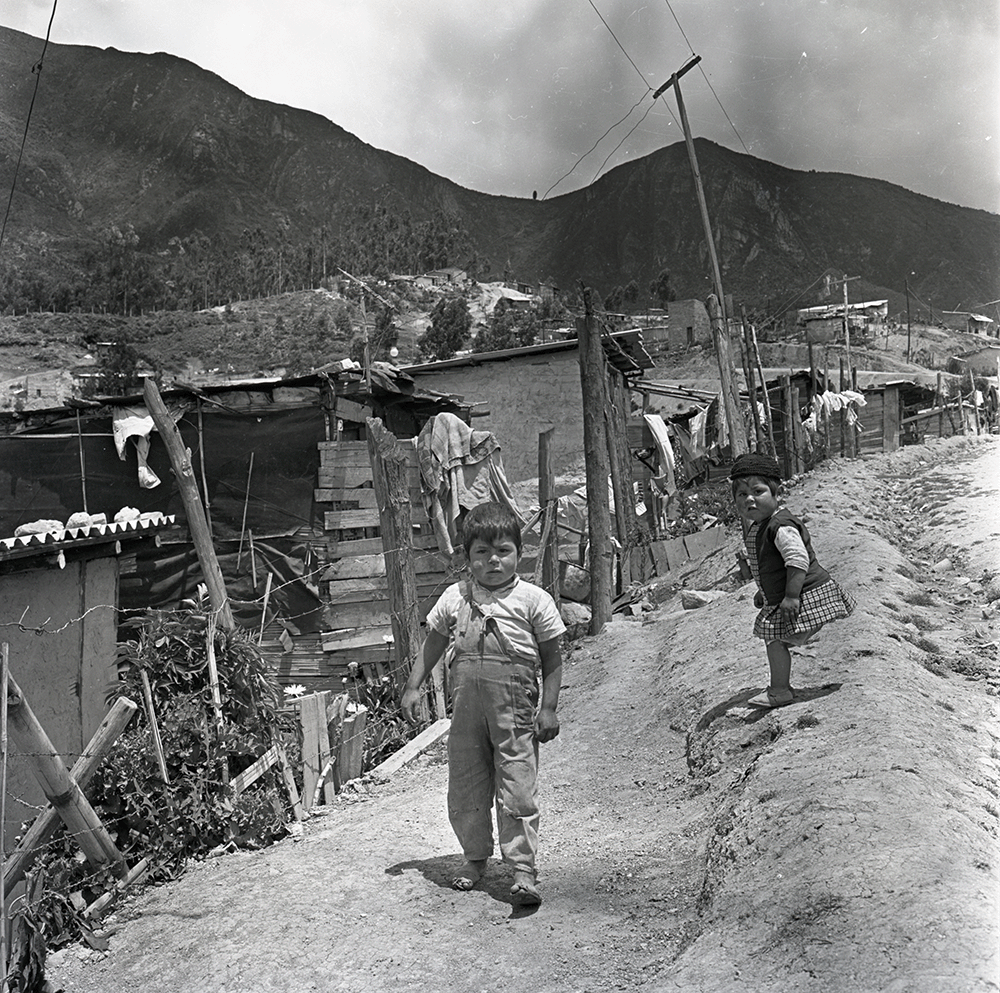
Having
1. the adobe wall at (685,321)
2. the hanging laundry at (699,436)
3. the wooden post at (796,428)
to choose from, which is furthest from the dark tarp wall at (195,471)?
the adobe wall at (685,321)

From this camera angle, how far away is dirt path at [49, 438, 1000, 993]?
250cm

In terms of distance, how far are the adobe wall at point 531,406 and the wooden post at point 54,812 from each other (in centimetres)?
1350

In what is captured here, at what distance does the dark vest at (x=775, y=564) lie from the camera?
4.66 m

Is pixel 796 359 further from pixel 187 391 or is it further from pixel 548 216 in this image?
pixel 548 216

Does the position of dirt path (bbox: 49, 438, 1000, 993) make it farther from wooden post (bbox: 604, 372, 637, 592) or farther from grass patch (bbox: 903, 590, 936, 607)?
wooden post (bbox: 604, 372, 637, 592)

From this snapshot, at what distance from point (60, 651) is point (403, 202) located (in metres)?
138

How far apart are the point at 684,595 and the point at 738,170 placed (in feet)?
401

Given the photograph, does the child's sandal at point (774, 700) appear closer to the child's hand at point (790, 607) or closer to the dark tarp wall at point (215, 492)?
the child's hand at point (790, 607)

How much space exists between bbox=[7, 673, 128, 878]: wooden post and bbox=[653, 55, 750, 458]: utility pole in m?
10.6

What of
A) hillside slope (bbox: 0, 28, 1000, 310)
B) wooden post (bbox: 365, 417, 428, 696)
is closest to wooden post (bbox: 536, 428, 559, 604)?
wooden post (bbox: 365, 417, 428, 696)

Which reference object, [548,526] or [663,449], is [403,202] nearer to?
[663,449]

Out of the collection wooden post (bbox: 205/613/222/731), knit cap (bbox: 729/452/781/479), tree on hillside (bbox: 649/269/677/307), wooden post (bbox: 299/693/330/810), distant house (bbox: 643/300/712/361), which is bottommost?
wooden post (bbox: 299/693/330/810)

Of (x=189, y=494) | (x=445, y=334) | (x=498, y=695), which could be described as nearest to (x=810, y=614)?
(x=498, y=695)

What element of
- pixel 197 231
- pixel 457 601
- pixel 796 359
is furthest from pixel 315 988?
pixel 197 231
